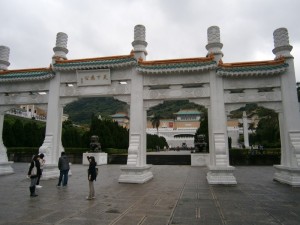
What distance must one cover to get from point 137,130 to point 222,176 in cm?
413

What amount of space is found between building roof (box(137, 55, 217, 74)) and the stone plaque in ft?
5.40

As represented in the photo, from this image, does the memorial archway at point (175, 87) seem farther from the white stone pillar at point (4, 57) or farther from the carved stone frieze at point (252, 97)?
the white stone pillar at point (4, 57)

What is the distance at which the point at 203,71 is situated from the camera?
10.9 m

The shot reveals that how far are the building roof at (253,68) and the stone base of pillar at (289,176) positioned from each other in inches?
160

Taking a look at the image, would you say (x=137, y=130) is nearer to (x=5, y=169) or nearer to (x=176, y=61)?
(x=176, y=61)

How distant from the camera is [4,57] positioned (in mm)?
12883

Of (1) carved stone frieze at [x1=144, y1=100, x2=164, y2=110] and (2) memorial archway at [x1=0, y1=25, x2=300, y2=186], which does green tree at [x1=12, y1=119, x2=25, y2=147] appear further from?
(1) carved stone frieze at [x1=144, y1=100, x2=164, y2=110]

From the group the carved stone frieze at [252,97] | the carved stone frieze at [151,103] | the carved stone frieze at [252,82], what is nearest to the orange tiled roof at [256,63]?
the carved stone frieze at [252,82]

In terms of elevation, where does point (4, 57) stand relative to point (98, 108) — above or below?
below

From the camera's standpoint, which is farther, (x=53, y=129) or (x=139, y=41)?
(x=53, y=129)

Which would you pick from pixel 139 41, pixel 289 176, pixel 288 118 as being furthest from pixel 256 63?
pixel 139 41

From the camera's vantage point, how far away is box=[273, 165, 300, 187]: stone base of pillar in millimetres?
9352

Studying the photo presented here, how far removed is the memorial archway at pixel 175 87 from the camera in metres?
10.1

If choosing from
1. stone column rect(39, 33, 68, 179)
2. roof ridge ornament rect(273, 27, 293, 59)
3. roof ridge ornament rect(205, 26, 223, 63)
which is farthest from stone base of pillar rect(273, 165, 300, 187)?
stone column rect(39, 33, 68, 179)
